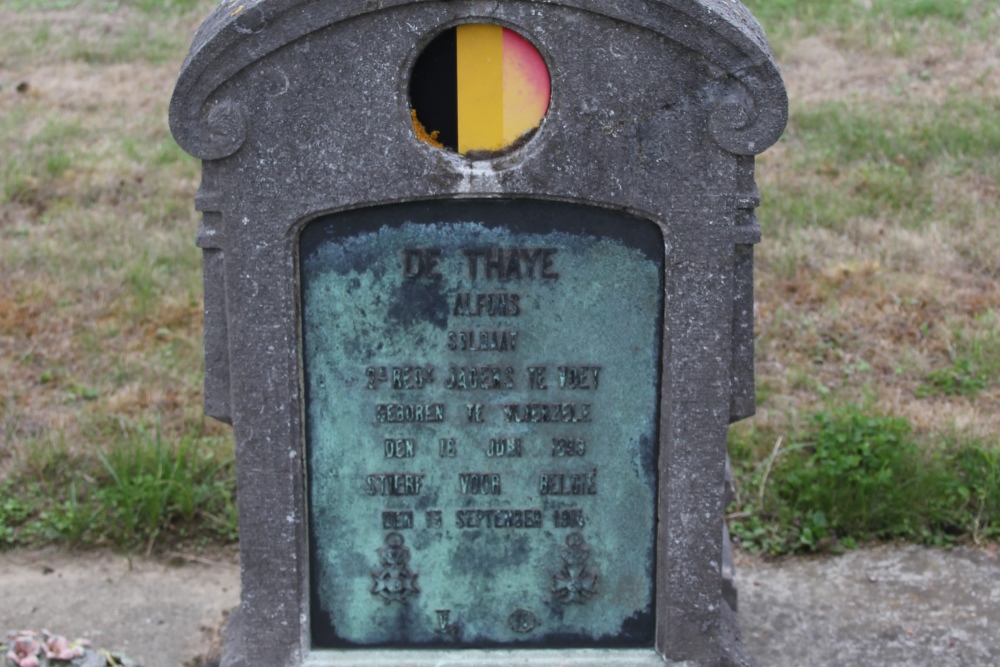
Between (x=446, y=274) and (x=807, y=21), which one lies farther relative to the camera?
(x=807, y=21)

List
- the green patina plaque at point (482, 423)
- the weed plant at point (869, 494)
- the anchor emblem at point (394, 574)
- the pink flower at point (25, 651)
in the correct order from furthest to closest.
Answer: the weed plant at point (869, 494) → the pink flower at point (25, 651) → the anchor emblem at point (394, 574) → the green patina plaque at point (482, 423)

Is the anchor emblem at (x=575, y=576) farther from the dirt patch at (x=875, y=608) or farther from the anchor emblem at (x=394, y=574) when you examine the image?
the dirt patch at (x=875, y=608)

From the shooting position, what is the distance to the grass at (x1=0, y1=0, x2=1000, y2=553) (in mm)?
3793

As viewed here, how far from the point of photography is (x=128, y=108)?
7.23 meters

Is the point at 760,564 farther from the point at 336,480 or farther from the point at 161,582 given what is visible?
the point at 161,582

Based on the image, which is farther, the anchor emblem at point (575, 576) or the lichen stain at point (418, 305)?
the anchor emblem at point (575, 576)

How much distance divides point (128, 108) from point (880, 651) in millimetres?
5449

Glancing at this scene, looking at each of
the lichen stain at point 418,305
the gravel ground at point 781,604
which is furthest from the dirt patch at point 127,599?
the lichen stain at point 418,305

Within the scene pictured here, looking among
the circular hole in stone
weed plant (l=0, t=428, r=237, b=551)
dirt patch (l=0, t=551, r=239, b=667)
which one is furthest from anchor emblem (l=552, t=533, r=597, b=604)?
weed plant (l=0, t=428, r=237, b=551)

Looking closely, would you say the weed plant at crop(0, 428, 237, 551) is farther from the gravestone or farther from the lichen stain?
the lichen stain

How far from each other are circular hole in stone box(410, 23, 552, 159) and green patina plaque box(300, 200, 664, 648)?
0.14m

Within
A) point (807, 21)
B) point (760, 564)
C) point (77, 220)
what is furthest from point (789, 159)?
point (77, 220)

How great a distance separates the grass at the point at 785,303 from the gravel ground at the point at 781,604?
10 cm

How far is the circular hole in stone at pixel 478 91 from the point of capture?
8.22 ft
